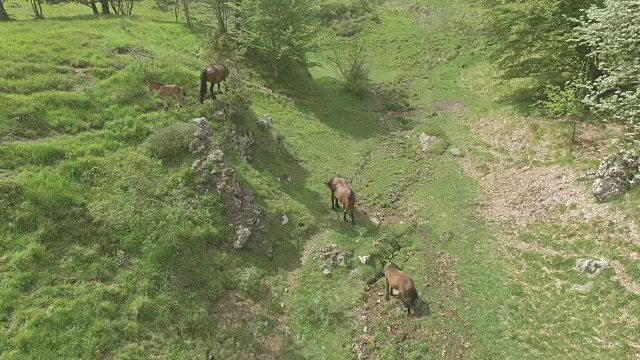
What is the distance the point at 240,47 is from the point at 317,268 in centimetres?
2579

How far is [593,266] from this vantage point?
1628 cm

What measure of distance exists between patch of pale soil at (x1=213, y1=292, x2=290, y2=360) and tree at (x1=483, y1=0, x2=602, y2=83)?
25119 millimetres

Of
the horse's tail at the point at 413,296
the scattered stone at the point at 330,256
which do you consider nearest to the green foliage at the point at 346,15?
the scattered stone at the point at 330,256

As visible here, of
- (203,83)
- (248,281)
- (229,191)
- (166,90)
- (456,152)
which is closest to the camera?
(248,281)

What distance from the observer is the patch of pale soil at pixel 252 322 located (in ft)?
47.2

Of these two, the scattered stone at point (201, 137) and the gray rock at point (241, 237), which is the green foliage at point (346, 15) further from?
the gray rock at point (241, 237)

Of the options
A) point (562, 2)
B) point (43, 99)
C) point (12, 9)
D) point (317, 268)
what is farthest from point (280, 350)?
point (12, 9)

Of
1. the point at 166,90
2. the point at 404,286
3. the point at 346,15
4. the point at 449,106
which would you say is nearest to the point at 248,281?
the point at 404,286

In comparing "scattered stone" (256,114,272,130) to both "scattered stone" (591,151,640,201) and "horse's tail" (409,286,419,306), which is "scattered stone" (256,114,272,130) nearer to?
"horse's tail" (409,286,419,306)

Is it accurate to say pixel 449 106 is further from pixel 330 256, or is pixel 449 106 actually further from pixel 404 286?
pixel 404 286

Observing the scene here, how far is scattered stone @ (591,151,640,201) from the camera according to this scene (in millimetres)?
18844

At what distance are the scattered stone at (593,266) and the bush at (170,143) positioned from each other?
60.4 ft

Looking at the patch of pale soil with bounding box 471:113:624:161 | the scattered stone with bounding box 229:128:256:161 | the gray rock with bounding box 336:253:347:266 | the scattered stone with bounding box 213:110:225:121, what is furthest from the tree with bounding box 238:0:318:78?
the gray rock with bounding box 336:253:347:266

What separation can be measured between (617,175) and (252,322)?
18552 millimetres
